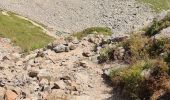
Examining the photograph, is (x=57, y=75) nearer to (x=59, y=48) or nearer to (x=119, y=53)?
(x=119, y=53)

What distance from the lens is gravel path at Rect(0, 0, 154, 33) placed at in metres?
79.2

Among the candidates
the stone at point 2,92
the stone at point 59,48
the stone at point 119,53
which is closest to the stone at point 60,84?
the stone at point 2,92

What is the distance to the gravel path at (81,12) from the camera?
79.2m

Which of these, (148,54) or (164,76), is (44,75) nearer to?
(148,54)

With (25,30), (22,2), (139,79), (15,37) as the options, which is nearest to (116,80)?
(139,79)

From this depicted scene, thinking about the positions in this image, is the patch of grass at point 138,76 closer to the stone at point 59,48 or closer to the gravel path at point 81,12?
the stone at point 59,48

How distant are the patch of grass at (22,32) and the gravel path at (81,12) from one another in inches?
308

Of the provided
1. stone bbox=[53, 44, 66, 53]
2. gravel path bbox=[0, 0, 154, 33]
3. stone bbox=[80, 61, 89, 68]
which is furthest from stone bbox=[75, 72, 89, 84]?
gravel path bbox=[0, 0, 154, 33]

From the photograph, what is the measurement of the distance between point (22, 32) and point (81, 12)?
26803 millimetres

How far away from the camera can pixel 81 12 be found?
8681 centimetres

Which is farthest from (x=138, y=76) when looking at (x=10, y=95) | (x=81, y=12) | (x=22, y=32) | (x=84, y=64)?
(x=81, y=12)

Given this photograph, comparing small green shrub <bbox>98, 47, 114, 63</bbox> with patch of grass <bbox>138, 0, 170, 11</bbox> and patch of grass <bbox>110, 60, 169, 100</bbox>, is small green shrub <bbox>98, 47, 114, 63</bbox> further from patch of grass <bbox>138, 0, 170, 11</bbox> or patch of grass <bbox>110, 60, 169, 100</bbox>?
patch of grass <bbox>138, 0, 170, 11</bbox>

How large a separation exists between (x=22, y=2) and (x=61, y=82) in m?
70.6

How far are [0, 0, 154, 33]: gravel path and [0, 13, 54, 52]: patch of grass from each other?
7.83 metres
